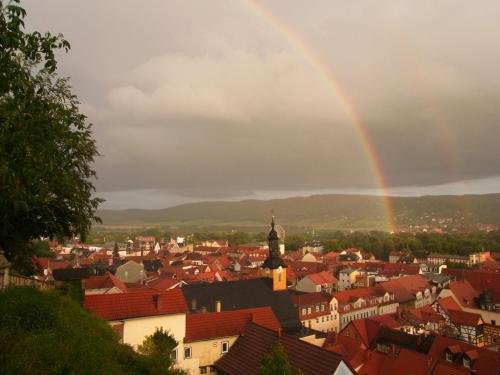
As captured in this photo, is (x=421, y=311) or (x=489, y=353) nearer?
(x=489, y=353)

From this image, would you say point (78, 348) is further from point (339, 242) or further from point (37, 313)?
point (339, 242)

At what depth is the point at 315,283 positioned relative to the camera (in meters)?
77.7

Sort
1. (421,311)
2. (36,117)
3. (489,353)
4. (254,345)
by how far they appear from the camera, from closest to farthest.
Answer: (36,117)
(254,345)
(489,353)
(421,311)

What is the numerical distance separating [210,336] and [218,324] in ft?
2.99

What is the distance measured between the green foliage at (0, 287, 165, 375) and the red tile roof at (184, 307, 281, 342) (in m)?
7.37

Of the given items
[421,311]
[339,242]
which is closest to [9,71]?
[421,311]

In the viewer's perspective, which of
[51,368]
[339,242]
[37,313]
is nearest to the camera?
[51,368]

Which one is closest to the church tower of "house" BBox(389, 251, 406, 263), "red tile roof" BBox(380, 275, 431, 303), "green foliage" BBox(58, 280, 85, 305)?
"red tile roof" BBox(380, 275, 431, 303)

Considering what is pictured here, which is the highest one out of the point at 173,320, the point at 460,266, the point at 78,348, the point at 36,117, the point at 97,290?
the point at 36,117

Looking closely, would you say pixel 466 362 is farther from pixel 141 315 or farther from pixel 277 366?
pixel 277 366

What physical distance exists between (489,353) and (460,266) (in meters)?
82.9

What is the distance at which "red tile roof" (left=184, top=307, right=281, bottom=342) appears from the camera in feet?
78.9

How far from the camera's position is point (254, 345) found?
22.1 m

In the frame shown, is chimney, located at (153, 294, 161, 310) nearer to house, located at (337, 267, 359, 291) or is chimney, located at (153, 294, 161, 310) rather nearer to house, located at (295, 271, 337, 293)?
house, located at (295, 271, 337, 293)
